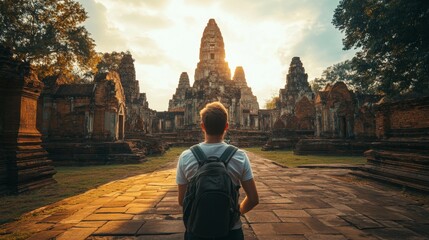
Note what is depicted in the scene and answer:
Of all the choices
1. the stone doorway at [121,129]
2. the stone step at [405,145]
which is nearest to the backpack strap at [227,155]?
the stone step at [405,145]

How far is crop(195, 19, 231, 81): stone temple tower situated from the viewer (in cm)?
4066

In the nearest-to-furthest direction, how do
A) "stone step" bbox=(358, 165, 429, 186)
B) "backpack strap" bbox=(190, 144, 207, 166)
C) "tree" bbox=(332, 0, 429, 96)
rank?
1. "backpack strap" bbox=(190, 144, 207, 166)
2. "stone step" bbox=(358, 165, 429, 186)
3. "tree" bbox=(332, 0, 429, 96)

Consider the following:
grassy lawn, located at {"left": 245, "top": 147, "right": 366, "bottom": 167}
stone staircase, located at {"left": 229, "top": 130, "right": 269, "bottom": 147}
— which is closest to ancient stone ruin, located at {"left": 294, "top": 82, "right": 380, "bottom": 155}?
grassy lawn, located at {"left": 245, "top": 147, "right": 366, "bottom": 167}

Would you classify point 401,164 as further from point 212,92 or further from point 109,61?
point 109,61

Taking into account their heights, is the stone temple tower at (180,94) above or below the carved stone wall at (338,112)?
above

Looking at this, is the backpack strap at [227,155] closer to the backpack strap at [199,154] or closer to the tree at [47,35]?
the backpack strap at [199,154]

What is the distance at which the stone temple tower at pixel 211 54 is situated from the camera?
4066 cm

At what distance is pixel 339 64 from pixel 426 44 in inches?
1818

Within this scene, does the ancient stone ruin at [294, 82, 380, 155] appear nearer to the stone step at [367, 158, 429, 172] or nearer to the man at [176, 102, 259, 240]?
the stone step at [367, 158, 429, 172]

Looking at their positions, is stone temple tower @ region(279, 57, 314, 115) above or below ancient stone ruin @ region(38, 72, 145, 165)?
above

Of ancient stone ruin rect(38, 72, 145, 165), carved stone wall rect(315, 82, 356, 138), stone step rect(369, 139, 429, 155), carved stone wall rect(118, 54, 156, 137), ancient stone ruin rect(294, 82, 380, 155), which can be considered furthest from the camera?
carved stone wall rect(118, 54, 156, 137)

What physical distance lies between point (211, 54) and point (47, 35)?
27.0 meters

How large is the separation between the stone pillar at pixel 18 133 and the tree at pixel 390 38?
1151cm

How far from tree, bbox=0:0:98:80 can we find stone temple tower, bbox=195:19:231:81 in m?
22.4
